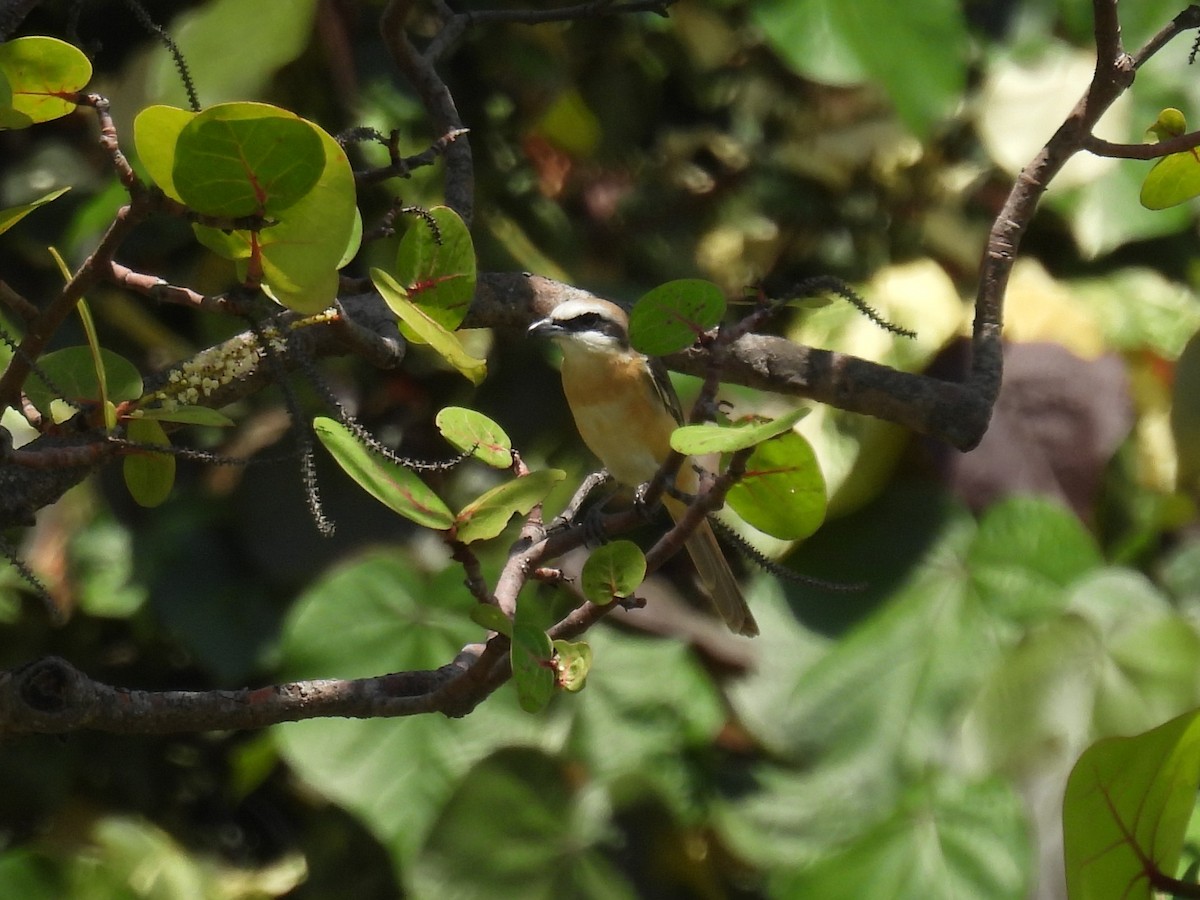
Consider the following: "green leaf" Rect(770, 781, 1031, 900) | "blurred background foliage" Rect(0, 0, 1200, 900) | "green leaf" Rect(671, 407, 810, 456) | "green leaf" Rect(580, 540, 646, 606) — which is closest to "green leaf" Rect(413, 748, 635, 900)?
"blurred background foliage" Rect(0, 0, 1200, 900)

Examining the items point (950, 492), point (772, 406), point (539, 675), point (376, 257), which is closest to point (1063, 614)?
point (950, 492)

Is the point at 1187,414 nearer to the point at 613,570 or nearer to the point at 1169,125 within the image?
the point at 1169,125

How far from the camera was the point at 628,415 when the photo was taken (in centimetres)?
175

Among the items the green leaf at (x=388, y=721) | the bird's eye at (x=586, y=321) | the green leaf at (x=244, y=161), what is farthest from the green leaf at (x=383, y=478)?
the green leaf at (x=388, y=721)

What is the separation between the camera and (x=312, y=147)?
0.68 meters

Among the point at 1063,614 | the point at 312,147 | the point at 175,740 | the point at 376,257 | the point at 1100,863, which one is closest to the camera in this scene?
the point at 312,147

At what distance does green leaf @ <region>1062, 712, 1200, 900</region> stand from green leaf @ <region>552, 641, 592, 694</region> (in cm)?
36

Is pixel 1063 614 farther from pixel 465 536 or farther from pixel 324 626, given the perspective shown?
pixel 465 536

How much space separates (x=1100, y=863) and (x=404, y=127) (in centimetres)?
154

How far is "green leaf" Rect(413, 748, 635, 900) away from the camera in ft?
6.04

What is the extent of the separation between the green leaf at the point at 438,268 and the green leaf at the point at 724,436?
0.62 feet

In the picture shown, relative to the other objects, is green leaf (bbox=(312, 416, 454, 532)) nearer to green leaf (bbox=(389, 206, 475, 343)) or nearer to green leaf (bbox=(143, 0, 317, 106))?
green leaf (bbox=(389, 206, 475, 343))

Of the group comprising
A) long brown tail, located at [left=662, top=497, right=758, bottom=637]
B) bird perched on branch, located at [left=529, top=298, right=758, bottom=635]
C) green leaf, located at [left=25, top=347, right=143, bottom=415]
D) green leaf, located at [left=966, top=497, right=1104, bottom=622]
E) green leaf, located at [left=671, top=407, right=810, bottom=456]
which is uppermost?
green leaf, located at [left=671, top=407, right=810, bottom=456]

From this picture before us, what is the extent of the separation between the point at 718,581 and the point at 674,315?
3.49ft
